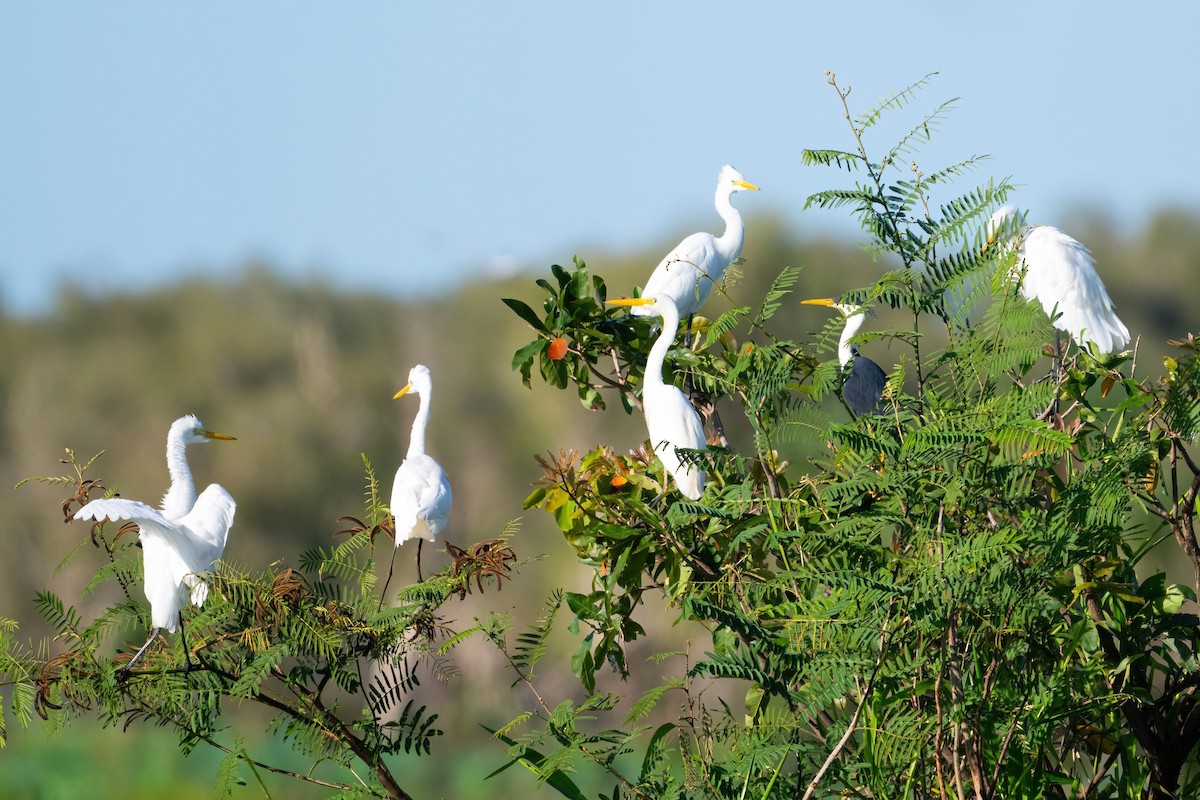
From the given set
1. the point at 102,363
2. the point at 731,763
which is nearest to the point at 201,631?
the point at 731,763

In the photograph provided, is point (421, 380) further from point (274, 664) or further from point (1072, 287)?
point (274, 664)

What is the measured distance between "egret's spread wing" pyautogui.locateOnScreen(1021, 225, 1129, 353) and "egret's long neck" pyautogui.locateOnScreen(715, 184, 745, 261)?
1033mm

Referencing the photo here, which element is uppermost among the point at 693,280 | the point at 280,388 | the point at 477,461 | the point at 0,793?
the point at 693,280

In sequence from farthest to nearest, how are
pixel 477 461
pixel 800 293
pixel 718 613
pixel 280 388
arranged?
pixel 280 388, pixel 477 461, pixel 800 293, pixel 718 613

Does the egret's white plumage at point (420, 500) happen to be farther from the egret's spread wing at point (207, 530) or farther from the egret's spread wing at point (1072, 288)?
the egret's spread wing at point (1072, 288)

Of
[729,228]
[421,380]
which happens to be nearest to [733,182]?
[729,228]

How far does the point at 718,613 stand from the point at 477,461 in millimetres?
7419

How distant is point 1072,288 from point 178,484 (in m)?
2.53

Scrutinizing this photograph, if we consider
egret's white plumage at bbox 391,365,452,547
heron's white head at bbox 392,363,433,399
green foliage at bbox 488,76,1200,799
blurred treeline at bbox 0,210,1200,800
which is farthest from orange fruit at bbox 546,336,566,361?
blurred treeline at bbox 0,210,1200,800

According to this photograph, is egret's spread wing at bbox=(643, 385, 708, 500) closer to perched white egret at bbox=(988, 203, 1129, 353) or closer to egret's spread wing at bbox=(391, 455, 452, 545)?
egret's spread wing at bbox=(391, 455, 452, 545)

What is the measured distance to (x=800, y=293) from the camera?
809cm

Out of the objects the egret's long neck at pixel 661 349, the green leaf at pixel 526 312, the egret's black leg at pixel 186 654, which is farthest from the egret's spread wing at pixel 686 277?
the egret's black leg at pixel 186 654

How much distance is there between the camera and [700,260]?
428cm

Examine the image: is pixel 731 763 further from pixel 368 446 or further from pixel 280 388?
pixel 280 388
